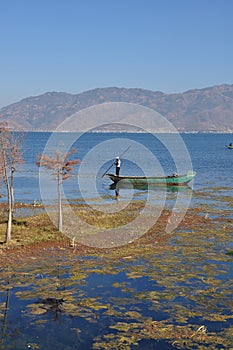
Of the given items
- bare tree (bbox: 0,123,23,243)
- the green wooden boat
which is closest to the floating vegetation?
bare tree (bbox: 0,123,23,243)

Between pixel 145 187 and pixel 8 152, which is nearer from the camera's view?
pixel 8 152

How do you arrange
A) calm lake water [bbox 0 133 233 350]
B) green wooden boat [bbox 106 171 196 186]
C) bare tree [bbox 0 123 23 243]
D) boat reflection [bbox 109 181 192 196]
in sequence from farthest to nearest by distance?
green wooden boat [bbox 106 171 196 186] → boat reflection [bbox 109 181 192 196] → bare tree [bbox 0 123 23 243] → calm lake water [bbox 0 133 233 350]

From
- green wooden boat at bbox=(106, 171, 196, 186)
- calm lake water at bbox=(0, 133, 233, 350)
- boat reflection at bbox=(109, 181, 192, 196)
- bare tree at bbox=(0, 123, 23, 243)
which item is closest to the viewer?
calm lake water at bbox=(0, 133, 233, 350)

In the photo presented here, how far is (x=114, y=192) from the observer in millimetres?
63500

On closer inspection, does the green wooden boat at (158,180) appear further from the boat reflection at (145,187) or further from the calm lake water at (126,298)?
the calm lake water at (126,298)

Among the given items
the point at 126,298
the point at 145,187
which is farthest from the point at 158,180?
the point at 126,298

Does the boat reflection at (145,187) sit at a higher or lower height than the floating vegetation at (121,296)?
higher

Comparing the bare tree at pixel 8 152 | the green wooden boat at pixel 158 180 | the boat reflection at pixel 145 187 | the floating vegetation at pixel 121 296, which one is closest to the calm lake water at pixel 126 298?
the floating vegetation at pixel 121 296

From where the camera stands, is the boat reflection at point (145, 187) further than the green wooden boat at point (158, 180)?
No

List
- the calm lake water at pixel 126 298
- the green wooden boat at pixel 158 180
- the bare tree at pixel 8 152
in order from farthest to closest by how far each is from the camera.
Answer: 1. the green wooden boat at pixel 158 180
2. the bare tree at pixel 8 152
3. the calm lake water at pixel 126 298

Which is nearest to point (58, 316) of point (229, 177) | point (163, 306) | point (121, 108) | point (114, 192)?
point (163, 306)

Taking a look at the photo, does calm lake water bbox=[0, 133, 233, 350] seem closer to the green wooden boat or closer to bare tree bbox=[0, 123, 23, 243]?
bare tree bbox=[0, 123, 23, 243]

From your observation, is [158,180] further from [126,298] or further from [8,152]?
[126,298]

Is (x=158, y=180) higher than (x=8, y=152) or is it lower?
lower
